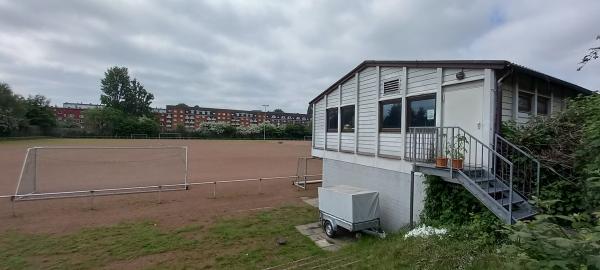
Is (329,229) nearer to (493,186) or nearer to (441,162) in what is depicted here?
(441,162)

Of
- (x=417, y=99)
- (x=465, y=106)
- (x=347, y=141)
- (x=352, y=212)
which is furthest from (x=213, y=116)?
(x=465, y=106)

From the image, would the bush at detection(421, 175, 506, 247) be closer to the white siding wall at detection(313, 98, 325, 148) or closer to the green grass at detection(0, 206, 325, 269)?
the green grass at detection(0, 206, 325, 269)

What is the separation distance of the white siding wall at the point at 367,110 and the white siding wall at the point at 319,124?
2.55m

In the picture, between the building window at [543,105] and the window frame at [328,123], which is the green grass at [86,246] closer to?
the window frame at [328,123]

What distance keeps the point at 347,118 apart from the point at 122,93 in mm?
78828

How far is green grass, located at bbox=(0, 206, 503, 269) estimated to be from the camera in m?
5.07

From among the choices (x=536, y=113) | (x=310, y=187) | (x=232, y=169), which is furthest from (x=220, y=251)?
(x=232, y=169)

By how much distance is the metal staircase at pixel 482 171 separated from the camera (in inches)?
211

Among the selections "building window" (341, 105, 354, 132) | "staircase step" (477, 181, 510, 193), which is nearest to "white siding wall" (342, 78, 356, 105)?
"building window" (341, 105, 354, 132)

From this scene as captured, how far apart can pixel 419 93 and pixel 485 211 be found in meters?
3.17

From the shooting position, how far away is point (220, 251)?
24.0 feet

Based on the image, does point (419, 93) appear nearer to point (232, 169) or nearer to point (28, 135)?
point (232, 169)

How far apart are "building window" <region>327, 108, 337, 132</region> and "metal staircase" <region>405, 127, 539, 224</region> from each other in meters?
4.43

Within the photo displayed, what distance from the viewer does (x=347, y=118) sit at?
10859 mm
